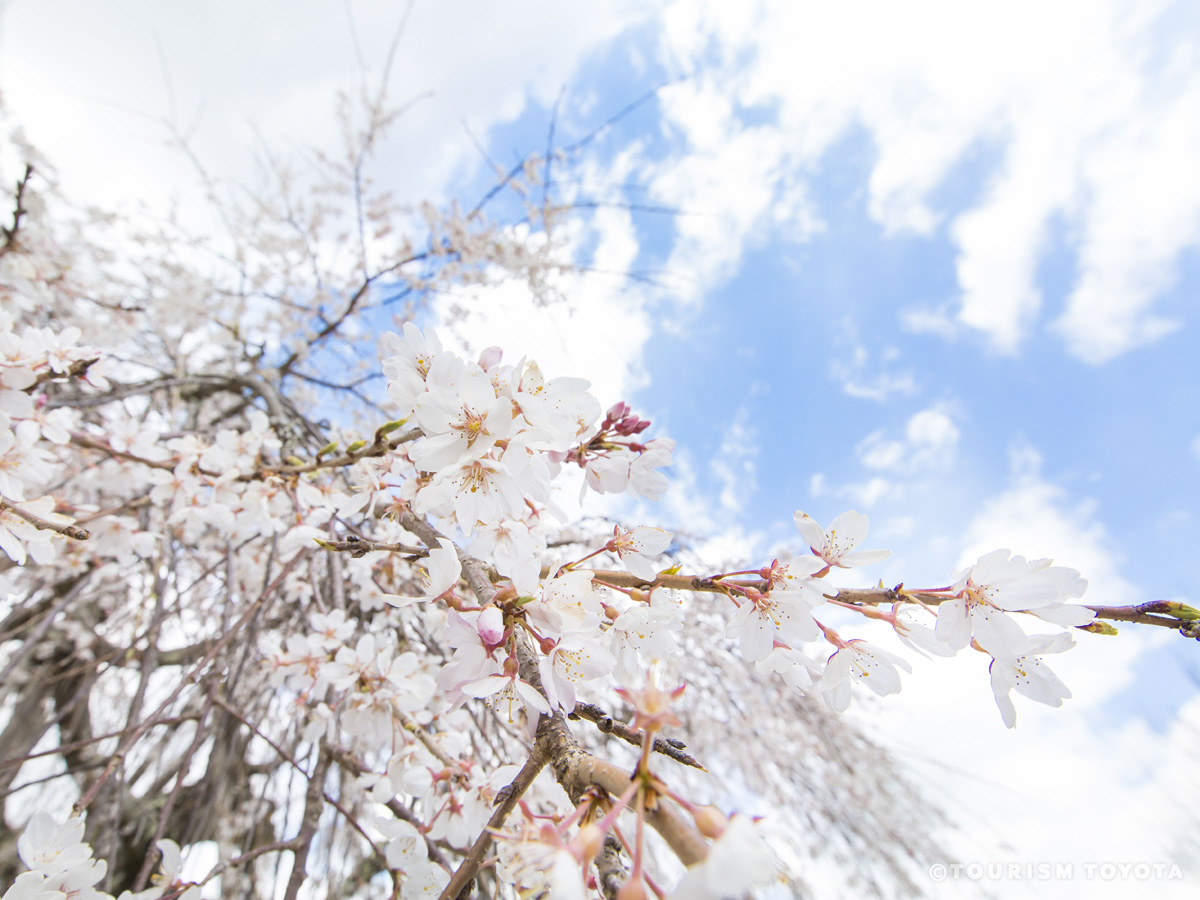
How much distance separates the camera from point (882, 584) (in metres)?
0.72

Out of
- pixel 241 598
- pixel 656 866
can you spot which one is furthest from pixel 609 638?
pixel 241 598

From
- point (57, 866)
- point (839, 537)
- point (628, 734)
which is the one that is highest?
point (839, 537)

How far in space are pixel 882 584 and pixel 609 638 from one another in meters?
0.39

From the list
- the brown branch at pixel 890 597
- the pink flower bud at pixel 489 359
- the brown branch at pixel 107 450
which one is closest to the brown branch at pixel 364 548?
the brown branch at pixel 890 597

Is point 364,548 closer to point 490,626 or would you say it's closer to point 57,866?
point 490,626

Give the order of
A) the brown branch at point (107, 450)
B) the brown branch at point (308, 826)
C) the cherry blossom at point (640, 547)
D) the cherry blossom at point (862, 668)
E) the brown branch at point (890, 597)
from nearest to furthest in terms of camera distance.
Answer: the brown branch at point (890, 597) → the cherry blossom at point (862, 668) → the cherry blossom at point (640, 547) → the brown branch at point (308, 826) → the brown branch at point (107, 450)

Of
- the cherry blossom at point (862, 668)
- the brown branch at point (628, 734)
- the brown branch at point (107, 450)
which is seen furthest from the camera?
the brown branch at point (107, 450)

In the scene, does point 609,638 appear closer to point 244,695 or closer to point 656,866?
point 656,866

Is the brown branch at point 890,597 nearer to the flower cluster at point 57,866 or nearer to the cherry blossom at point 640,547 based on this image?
the cherry blossom at point 640,547

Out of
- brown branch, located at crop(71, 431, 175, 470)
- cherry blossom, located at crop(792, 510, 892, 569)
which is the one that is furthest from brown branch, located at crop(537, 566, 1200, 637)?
brown branch, located at crop(71, 431, 175, 470)

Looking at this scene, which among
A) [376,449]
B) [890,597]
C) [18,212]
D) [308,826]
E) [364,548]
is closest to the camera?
[890,597]

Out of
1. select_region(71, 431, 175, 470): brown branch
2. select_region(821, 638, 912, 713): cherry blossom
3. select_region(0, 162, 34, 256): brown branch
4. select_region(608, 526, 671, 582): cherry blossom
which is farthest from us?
select_region(71, 431, 175, 470): brown branch

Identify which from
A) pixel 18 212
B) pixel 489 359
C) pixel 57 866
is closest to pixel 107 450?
pixel 18 212

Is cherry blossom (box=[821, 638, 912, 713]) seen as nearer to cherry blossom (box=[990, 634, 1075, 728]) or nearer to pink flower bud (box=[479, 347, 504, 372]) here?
cherry blossom (box=[990, 634, 1075, 728])
